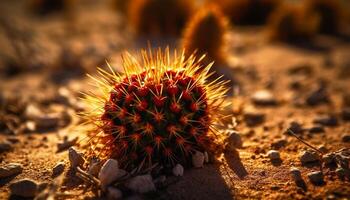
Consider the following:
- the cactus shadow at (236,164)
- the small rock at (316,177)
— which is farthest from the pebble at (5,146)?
the small rock at (316,177)

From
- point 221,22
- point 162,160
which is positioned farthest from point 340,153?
point 221,22

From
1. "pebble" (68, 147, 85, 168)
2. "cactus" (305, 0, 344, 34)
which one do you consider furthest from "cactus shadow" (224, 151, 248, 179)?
"cactus" (305, 0, 344, 34)

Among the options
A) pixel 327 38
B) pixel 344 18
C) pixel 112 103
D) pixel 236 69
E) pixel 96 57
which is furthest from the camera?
pixel 344 18

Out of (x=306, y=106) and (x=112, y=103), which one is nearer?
(x=112, y=103)

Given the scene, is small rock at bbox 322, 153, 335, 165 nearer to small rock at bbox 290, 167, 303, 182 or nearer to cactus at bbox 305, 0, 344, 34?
small rock at bbox 290, 167, 303, 182

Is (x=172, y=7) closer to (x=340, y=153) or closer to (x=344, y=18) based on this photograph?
(x=344, y=18)

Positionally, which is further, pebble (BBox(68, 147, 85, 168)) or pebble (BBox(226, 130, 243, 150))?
pebble (BBox(226, 130, 243, 150))

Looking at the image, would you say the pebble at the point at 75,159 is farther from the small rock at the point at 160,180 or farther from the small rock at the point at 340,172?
the small rock at the point at 340,172

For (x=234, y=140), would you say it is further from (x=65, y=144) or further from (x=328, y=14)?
(x=328, y=14)
